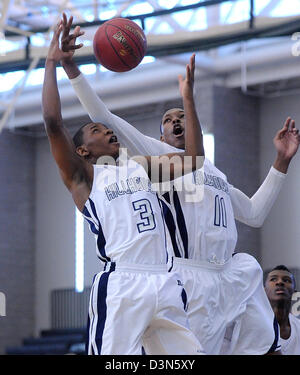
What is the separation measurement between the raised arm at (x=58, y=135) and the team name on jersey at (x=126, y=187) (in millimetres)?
144

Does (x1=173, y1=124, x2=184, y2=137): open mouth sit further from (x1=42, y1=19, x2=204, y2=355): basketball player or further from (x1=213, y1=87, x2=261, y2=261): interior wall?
(x1=213, y1=87, x2=261, y2=261): interior wall

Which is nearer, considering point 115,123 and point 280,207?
point 115,123

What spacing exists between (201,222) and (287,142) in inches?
46.4

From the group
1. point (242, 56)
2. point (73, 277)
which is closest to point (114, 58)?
point (242, 56)

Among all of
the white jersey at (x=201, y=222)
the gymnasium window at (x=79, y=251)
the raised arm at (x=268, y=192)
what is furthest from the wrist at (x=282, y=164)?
the gymnasium window at (x=79, y=251)

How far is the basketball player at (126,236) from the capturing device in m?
4.86

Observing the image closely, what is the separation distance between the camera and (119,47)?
5.98m

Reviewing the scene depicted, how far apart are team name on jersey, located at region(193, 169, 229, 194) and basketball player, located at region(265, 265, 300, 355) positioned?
1.51m

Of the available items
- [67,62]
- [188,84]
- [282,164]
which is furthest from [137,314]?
[282,164]

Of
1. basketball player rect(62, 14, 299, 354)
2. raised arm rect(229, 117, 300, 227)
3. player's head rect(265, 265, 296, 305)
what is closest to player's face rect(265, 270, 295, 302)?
player's head rect(265, 265, 296, 305)

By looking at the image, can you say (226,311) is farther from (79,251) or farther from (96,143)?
(79,251)

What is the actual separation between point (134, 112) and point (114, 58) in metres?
12.0

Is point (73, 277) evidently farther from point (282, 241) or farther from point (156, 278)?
point (156, 278)

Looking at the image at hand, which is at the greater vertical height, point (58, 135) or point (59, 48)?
point (59, 48)
